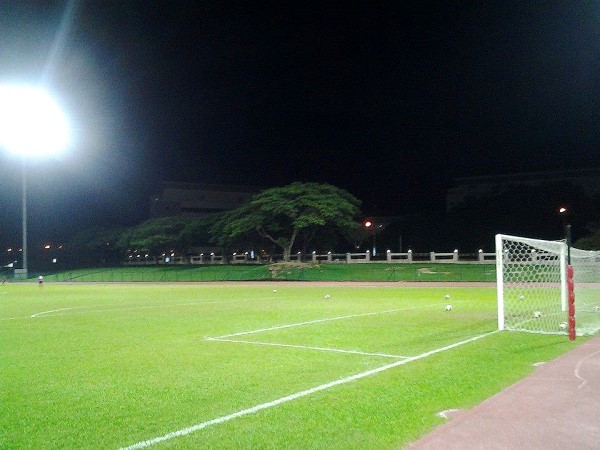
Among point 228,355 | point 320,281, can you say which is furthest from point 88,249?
point 228,355

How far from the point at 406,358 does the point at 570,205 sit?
189 ft

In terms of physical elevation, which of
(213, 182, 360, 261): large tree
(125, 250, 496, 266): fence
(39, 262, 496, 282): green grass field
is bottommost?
(39, 262, 496, 282): green grass field

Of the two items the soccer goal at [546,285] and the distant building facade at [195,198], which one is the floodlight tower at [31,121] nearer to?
the soccer goal at [546,285]

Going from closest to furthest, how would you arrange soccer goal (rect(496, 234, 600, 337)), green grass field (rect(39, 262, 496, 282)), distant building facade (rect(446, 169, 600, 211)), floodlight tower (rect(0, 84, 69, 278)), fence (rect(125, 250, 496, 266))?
soccer goal (rect(496, 234, 600, 337)) < floodlight tower (rect(0, 84, 69, 278)) < green grass field (rect(39, 262, 496, 282)) < fence (rect(125, 250, 496, 266)) < distant building facade (rect(446, 169, 600, 211))

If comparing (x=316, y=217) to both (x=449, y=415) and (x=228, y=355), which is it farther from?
(x=449, y=415)

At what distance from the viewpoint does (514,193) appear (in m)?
66.3

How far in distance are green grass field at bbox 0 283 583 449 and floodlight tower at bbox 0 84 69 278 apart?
93.2ft

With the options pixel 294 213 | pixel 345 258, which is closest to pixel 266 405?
pixel 294 213

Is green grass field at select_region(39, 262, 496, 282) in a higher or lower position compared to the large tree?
→ lower

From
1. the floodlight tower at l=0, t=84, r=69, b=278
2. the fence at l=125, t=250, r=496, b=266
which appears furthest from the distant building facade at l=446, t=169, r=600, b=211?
the floodlight tower at l=0, t=84, r=69, b=278

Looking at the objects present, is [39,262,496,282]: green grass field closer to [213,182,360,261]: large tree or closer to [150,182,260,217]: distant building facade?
[213,182,360,261]: large tree

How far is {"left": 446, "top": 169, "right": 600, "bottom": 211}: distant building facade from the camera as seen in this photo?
72.0 m

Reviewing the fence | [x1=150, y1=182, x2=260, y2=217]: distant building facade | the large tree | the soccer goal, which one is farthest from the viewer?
[x1=150, y1=182, x2=260, y2=217]: distant building facade

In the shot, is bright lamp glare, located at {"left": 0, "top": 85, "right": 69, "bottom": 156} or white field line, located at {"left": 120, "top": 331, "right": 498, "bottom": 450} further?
bright lamp glare, located at {"left": 0, "top": 85, "right": 69, "bottom": 156}
